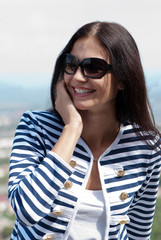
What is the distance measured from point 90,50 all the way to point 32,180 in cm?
29

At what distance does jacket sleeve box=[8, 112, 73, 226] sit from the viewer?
0.67 meters

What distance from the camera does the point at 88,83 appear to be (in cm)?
78

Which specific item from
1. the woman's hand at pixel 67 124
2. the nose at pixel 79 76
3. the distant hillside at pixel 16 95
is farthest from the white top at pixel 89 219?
the distant hillside at pixel 16 95

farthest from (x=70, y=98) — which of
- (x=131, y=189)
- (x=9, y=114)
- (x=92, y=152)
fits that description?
(x=9, y=114)

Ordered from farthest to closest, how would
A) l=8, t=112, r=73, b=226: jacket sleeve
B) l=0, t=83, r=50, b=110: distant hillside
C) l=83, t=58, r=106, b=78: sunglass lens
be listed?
1. l=0, t=83, r=50, b=110: distant hillside
2. l=83, t=58, r=106, b=78: sunglass lens
3. l=8, t=112, r=73, b=226: jacket sleeve

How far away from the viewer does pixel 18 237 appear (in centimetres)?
80

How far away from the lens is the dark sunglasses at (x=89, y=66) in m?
0.77

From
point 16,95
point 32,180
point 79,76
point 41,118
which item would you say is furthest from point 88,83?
point 16,95

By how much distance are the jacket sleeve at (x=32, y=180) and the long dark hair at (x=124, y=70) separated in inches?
8.0

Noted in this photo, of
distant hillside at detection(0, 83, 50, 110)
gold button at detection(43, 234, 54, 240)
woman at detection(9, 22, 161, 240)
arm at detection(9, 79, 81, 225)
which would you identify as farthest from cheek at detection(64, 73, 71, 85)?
distant hillside at detection(0, 83, 50, 110)

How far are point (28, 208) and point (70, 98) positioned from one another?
0.27 m

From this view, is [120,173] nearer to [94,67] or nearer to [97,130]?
[97,130]

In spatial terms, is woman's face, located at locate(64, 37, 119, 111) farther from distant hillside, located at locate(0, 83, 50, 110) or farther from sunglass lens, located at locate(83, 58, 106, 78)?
distant hillside, located at locate(0, 83, 50, 110)

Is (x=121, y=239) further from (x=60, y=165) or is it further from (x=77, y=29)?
(x=77, y=29)
